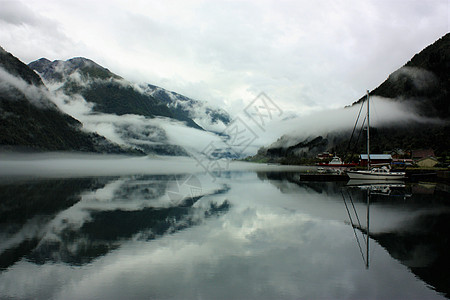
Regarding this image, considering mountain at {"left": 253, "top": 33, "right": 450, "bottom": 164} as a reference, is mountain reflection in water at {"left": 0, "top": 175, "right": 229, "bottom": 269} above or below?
below

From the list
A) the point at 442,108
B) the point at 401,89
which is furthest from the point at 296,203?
the point at 401,89

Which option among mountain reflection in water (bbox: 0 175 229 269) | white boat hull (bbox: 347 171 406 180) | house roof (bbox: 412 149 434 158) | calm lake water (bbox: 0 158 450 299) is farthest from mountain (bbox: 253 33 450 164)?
calm lake water (bbox: 0 158 450 299)

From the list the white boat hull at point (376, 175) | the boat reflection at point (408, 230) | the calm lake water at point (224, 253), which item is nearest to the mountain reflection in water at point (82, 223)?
the calm lake water at point (224, 253)

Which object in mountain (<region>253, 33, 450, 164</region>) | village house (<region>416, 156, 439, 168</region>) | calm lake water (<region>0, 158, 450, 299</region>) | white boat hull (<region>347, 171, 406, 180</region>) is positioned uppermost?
mountain (<region>253, 33, 450, 164</region>)

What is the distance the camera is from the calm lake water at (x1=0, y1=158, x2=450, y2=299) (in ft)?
33.4

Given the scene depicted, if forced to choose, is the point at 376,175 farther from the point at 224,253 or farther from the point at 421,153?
the point at 421,153

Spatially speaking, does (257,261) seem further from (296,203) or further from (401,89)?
(401,89)

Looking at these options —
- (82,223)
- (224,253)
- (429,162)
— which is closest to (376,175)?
(429,162)

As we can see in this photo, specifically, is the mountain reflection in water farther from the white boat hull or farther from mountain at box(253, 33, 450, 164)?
mountain at box(253, 33, 450, 164)

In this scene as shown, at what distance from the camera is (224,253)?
1402 centimetres

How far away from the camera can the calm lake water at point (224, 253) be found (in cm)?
1018

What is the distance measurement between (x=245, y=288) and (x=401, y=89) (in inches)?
8768

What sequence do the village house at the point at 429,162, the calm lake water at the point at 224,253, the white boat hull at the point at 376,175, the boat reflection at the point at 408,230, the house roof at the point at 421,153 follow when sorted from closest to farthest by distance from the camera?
the calm lake water at the point at 224,253 < the boat reflection at the point at 408,230 < the white boat hull at the point at 376,175 < the village house at the point at 429,162 < the house roof at the point at 421,153

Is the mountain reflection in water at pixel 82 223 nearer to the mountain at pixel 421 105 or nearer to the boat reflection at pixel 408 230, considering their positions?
the boat reflection at pixel 408 230
